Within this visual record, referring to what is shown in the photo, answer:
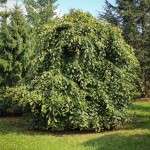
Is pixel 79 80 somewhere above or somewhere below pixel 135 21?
below

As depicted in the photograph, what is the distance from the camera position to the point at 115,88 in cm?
1211

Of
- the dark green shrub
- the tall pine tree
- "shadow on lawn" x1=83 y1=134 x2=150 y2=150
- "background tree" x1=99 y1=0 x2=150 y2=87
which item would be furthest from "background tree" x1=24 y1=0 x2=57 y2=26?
"shadow on lawn" x1=83 y1=134 x2=150 y2=150

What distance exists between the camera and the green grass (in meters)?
9.71

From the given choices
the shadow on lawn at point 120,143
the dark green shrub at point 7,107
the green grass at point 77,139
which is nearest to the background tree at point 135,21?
the dark green shrub at point 7,107

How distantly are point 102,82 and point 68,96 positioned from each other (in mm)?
1359

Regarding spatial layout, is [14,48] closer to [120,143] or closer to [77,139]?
[77,139]

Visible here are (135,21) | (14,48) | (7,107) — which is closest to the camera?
(7,107)

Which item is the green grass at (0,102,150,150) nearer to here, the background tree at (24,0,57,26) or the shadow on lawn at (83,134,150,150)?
the shadow on lawn at (83,134,150,150)

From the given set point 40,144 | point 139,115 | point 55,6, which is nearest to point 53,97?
point 40,144

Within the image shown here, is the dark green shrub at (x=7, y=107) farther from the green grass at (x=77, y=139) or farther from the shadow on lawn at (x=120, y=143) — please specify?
the shadow on lawn at (x=120, y=143)

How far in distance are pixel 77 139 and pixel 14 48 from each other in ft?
24.4

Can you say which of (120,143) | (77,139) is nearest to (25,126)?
(77,139)

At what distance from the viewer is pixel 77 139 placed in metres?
10.9

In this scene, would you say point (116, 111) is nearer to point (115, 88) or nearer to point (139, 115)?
point (115, 88)
